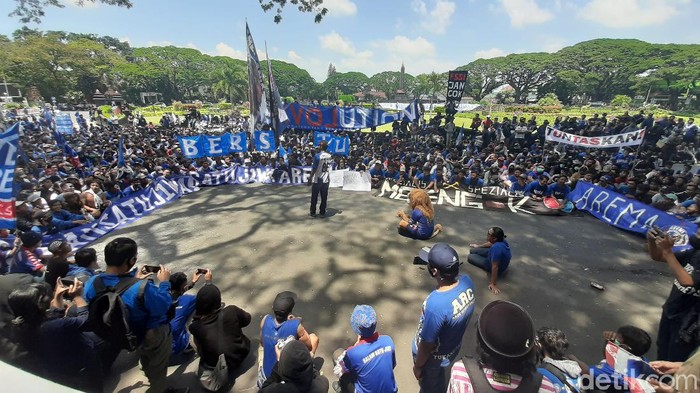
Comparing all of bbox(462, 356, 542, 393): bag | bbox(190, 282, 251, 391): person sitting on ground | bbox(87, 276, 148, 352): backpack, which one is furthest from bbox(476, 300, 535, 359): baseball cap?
bbox(87, 276, 148, 352): backpack

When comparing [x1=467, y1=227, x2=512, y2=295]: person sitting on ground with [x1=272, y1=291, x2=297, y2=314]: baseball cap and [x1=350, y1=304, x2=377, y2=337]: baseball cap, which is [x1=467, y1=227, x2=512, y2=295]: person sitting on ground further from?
[x1=272, y1=291, x2=297, y2=314]: baseball cap

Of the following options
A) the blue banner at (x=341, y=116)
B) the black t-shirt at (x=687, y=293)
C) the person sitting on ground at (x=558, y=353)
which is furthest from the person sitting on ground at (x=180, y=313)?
the blue banner at (x=341, y=116)

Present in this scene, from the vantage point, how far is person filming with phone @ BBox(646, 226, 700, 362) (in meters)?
3.08

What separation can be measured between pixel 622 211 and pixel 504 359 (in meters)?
9.17

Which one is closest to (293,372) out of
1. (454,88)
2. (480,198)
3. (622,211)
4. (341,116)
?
(480,198)

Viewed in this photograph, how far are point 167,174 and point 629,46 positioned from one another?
82.6m

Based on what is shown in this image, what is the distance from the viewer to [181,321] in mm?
3846

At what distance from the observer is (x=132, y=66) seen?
64.2 meters

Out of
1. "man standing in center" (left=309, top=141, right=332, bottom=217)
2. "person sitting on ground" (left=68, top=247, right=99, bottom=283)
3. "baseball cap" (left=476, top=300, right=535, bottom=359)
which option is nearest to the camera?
"baseball cap" (left=476, top=300, right=535, bottom=359)

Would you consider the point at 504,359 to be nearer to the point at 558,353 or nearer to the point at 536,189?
the point at 558,353

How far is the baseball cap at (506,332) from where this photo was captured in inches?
64.2

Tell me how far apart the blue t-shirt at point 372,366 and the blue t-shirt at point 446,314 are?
14.3 inches

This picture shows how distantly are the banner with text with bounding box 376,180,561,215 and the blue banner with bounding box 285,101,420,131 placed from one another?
6147mm

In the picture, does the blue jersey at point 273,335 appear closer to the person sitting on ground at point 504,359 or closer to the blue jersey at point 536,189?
the person sitting on ground at point 504,359
